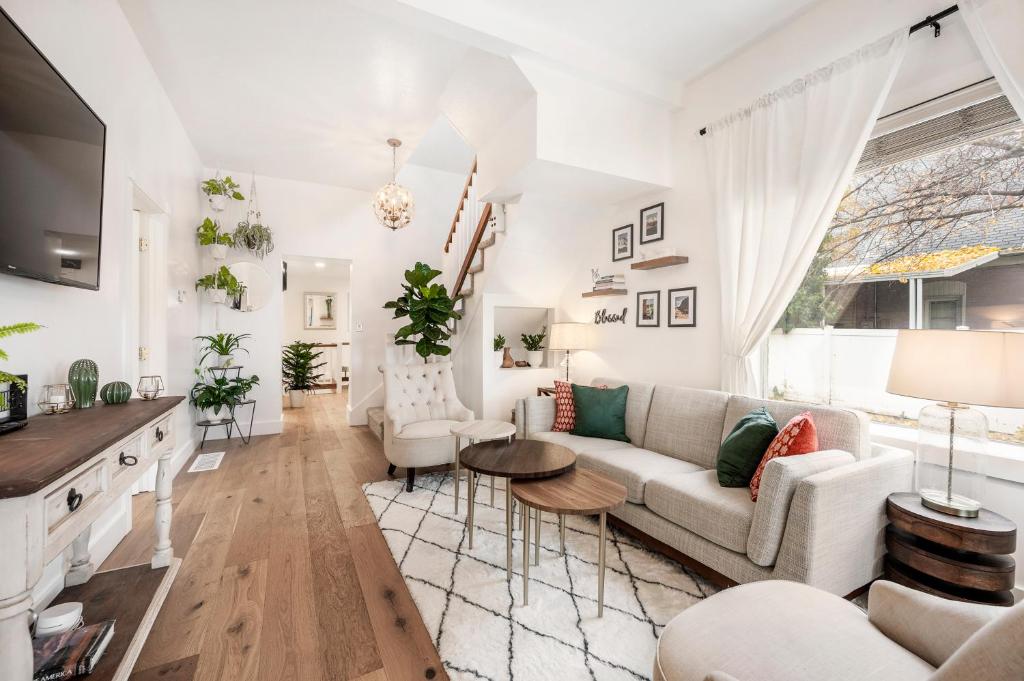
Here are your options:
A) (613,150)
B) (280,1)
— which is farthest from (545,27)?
(280,1)

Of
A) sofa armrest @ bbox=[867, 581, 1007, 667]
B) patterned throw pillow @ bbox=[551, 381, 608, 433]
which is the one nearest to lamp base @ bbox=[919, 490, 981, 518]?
sofa armrest @ bbox=[867, 581, 1007, 667]

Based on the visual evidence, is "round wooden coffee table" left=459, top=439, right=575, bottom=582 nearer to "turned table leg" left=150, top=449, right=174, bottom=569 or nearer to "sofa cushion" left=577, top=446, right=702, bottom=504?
"sofa cushion" left=577, top=446, right=702, bottom=504

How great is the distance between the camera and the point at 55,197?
5.26 feet

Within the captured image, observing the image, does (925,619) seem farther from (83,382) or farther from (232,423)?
(232,423)

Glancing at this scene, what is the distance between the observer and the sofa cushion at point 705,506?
6.28 feet

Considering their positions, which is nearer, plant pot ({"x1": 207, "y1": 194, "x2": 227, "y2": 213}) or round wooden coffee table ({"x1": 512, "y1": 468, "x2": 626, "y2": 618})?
round wooden coffee table ({"x1": 512, "y1": 468, "x2": 626, "y2": 618})

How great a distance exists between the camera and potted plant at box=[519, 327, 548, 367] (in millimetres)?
4836

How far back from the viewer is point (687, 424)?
2.80m

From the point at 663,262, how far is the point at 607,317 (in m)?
0.92

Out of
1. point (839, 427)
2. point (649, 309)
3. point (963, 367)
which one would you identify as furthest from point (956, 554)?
point (649, 309)

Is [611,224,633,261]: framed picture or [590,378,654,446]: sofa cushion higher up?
[611,224,633,261]: framed picture

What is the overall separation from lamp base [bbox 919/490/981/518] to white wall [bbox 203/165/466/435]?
17.0ft

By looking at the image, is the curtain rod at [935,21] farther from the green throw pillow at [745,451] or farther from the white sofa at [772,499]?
the green throw pillow at [745,451]

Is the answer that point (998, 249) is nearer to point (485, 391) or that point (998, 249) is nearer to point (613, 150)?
point (613, 150)
